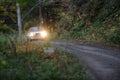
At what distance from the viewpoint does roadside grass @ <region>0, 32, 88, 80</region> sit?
35.6 ft

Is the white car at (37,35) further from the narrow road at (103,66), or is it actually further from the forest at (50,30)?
→ the narrow road at (103,66)

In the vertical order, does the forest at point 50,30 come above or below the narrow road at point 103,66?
above

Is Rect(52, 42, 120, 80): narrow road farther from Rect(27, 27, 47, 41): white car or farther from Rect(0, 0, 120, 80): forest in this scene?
Rect(27, 27, 47, 41): white car

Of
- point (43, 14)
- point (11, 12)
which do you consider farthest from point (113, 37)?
point (43, 14)

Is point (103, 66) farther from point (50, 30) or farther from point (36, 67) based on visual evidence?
point (50, 30)

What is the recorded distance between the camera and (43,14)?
4444cm

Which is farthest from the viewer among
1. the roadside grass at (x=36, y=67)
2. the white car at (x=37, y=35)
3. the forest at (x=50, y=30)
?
the white car at (x=37, y=35)

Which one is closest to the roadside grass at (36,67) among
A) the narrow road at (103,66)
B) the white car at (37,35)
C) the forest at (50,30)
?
the forest at (50,30)

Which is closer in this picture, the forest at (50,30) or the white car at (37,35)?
the forest at (50,30)

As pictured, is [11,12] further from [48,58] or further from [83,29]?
[83,29]

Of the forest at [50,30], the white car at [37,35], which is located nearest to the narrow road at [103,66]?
the forest at [50,30]

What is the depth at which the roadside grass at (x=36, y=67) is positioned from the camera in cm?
1084

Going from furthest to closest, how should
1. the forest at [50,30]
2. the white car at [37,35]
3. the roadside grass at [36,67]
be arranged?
the white car at [37,35], the roadside grass at [36,67], the forest at [50,30]

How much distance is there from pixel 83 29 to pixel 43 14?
15606mm
